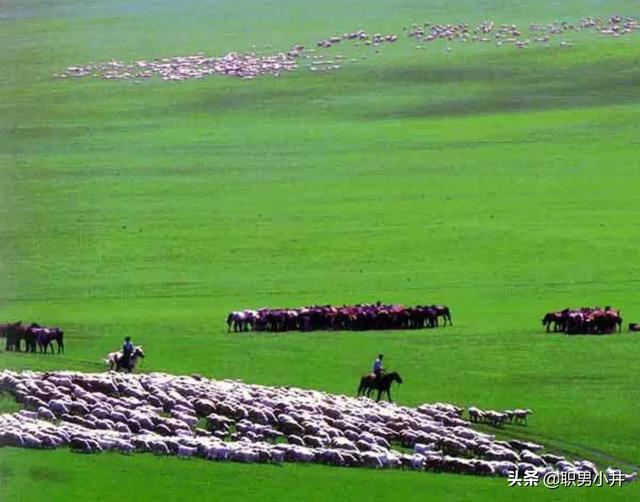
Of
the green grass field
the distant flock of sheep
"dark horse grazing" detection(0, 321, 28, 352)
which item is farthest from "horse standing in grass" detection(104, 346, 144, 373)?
the distant flock of sheep

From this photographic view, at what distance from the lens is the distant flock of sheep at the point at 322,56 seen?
48.2 m

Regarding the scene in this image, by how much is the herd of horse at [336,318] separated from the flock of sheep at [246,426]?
4277 millimetres

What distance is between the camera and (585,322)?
24203mm

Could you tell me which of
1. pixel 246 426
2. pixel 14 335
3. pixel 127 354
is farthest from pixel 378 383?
pixel 14 335

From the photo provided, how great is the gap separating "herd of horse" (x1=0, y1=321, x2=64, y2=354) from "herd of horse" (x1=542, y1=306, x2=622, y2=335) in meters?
6.02

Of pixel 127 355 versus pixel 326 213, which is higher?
pixel 326 213

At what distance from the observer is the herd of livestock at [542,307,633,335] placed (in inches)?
953

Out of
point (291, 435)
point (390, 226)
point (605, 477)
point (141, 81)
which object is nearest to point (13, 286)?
point (390, 226)

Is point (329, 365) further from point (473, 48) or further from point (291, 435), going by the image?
point (473, 48)

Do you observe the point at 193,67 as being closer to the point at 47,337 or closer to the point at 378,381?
the point at 47,337

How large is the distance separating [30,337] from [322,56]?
26.9 meters

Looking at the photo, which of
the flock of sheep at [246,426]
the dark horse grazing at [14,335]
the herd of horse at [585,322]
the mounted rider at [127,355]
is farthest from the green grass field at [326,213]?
the mounted rider at [127,355]

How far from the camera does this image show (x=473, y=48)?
161ft

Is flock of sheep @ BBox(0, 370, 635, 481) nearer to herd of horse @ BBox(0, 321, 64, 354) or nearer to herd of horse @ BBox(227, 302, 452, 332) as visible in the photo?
herd of horse @ BBox(0, 321, 64, 354)
